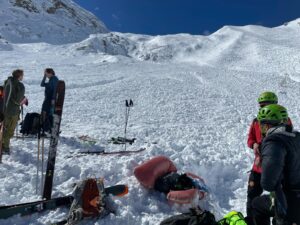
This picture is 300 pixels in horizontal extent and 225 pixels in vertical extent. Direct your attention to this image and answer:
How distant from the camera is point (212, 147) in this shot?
33.9 feet

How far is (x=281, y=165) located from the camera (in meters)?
3.95

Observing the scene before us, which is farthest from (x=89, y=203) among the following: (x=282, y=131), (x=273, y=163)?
(x=282, y=131)

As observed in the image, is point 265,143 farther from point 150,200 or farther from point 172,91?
point 172,91

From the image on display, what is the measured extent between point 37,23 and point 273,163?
7878 centimetres

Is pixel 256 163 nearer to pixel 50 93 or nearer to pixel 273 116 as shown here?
pixel 273 116

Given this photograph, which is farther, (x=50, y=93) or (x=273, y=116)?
(x=50, y=93)

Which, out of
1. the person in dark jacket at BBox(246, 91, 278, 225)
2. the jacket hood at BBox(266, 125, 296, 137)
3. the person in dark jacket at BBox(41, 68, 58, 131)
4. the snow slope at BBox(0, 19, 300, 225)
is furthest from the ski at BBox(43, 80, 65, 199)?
the person in dark jacket at BBox(41, 68, 58, 131)

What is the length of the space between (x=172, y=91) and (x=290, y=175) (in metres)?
18.1

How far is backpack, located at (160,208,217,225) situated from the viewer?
4.58 meters

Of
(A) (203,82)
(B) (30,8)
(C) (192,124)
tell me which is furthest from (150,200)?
(B) (30,8)

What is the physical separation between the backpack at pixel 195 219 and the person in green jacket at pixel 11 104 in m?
5.06

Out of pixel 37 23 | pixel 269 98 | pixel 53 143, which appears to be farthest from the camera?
pixel 37 23

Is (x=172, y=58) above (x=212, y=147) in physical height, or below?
above

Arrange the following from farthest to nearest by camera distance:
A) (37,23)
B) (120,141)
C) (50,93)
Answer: (37,23), (120,141), (50,93)
